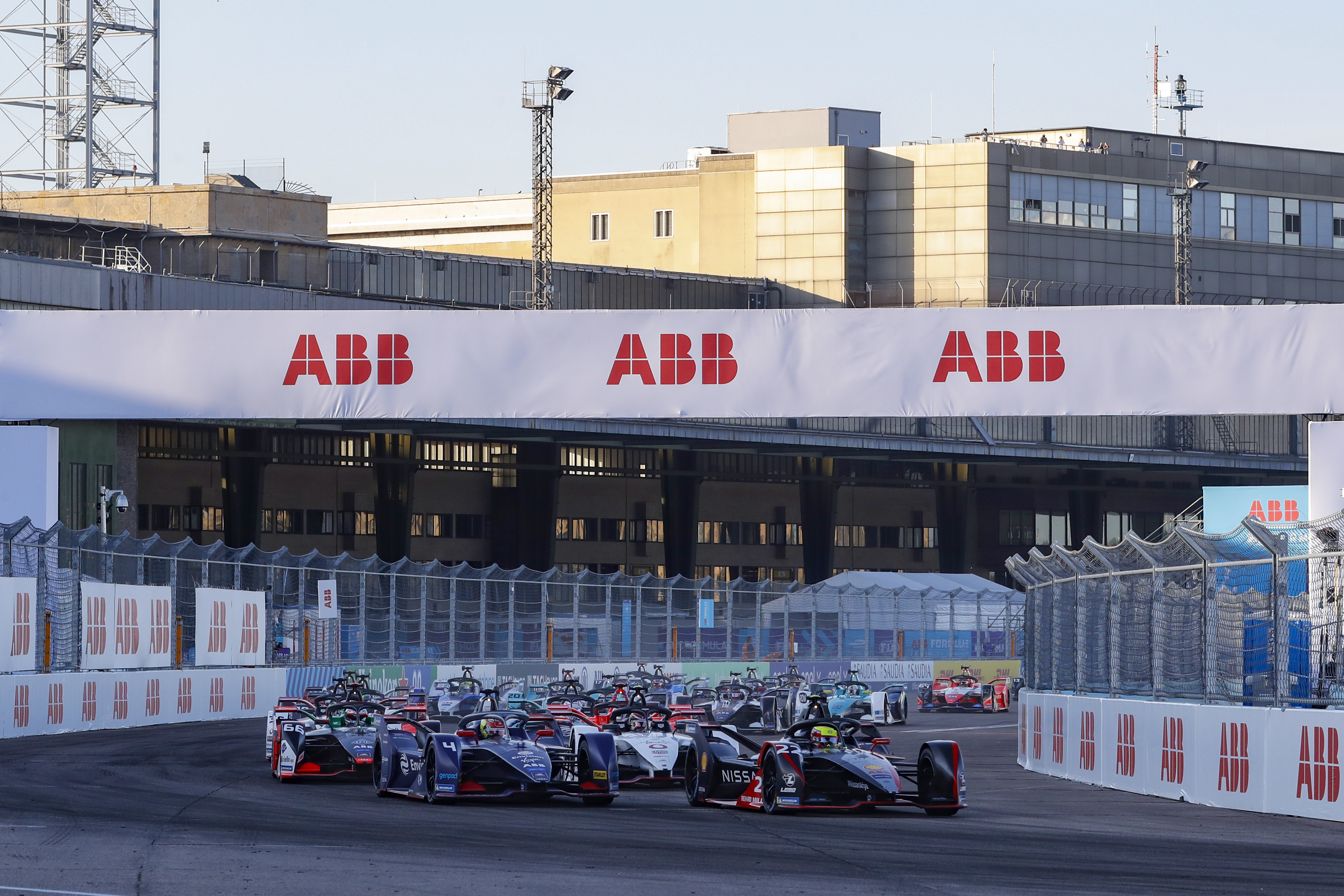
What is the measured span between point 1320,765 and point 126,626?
61.1 feet

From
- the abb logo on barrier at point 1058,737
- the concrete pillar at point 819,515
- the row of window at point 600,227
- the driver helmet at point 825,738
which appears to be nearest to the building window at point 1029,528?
the concrete pillar at point 819,515

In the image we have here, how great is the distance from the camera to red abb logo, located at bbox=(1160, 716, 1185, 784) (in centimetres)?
1691

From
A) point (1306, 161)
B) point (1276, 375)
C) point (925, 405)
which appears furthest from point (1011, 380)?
point (1306, 161)

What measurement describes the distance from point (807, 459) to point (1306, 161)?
30.7m

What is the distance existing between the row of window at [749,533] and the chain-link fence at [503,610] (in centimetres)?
2446

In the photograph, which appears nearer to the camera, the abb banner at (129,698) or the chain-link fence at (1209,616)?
the chain-link fence at (1209,616)

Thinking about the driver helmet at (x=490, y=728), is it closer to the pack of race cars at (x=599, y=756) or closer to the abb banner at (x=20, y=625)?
the pack of race cars at (x=599, y=756)

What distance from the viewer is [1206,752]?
54.0 feet

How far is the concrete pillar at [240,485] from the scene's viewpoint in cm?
6500

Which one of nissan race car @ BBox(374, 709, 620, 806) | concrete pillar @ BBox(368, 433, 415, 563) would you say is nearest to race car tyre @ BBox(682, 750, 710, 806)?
nissan race car @ BBox(374, 709, 620, 806)

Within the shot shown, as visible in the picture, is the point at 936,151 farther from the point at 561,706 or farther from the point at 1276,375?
the point at 561,706

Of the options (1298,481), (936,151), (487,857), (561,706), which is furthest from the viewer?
(936,151)

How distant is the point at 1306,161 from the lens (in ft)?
296

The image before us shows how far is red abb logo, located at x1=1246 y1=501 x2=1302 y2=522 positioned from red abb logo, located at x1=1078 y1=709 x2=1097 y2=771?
1351 inches
